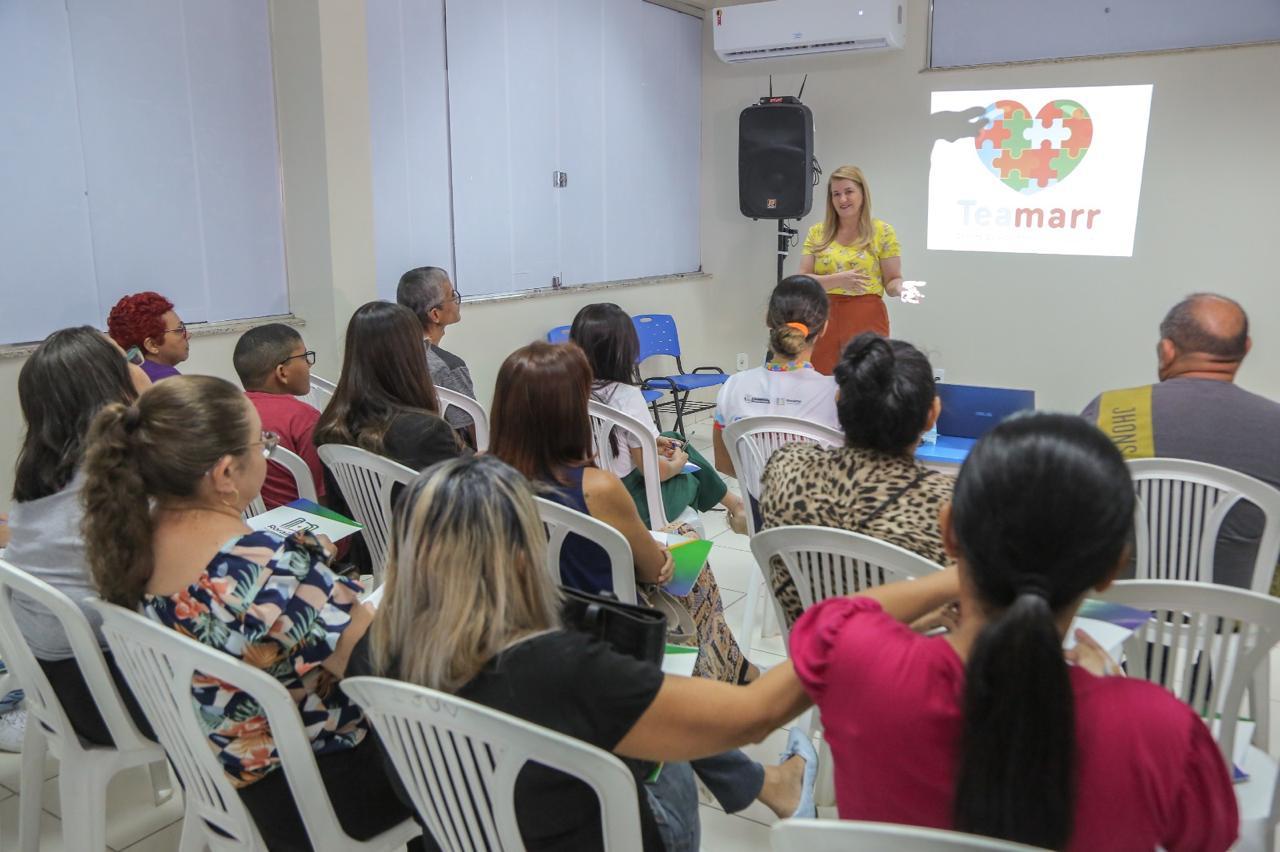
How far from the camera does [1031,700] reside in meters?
0.89

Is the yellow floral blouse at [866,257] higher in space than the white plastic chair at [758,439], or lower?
higher

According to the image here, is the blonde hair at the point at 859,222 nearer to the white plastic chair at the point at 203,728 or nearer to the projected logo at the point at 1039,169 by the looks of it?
the projected logo at the point at 1039,169

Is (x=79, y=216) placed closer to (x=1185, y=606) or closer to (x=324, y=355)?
(x=324, y=355)

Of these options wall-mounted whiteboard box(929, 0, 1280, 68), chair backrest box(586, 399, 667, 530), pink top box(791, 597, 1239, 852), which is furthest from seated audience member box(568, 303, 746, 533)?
wall-mounted whiteboard box(929, 0, 1280, 68)

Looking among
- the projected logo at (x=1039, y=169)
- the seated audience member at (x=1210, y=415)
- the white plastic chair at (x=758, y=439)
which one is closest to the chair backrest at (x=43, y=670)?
A: the white plastic chair at (x=758, y=439)

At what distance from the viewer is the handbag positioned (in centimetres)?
128

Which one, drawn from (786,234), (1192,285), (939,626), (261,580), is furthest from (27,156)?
(1192,285)

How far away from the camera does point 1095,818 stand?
0.94m

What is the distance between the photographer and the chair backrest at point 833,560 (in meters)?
1.70

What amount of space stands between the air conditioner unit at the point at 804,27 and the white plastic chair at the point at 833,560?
4796 mm

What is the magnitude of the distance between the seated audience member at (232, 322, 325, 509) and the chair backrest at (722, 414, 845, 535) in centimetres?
119

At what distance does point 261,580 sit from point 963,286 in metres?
5.59

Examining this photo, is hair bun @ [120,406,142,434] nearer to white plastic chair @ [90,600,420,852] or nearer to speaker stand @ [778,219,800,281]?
white plastic chair @ [90,600,420,852]

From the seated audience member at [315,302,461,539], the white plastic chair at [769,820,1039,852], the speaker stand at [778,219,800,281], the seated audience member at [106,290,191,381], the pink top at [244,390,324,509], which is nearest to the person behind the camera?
the white plastic chair at [769,820,1039,852]
